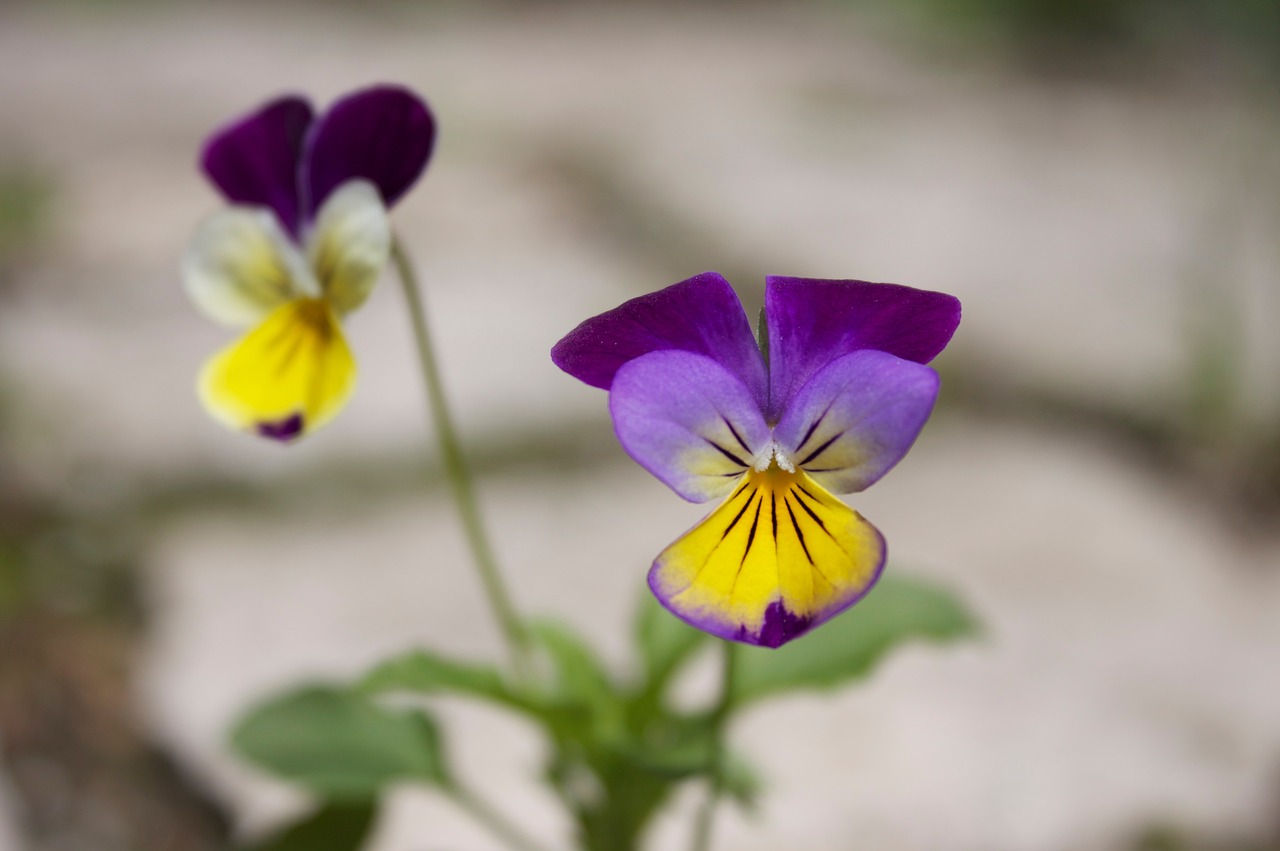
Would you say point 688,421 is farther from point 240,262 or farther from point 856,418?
point 240,262

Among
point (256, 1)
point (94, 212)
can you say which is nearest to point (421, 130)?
point (94, 212)

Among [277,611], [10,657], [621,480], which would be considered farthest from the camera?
[621,480]

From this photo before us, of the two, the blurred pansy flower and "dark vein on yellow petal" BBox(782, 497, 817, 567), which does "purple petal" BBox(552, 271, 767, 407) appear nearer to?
"dark vein on yellow petal" BBox(782, 497, 817, 567)

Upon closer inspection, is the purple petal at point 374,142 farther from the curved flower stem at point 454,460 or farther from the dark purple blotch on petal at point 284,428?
the dark purple blotch on petal at point 284,428


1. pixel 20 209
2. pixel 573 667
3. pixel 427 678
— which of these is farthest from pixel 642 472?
pixel 20 209

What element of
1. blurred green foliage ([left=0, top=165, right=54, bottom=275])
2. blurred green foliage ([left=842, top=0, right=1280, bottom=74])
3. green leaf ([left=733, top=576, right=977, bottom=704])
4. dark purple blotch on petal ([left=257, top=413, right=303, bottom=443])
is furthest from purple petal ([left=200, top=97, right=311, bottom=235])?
blurred green foliage ([left=842, top=0, right=1280, bottom=74])

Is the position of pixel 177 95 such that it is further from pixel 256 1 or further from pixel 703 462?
pixel 703 462
